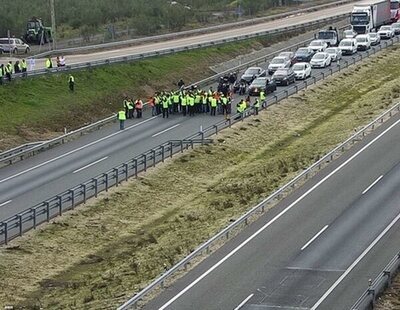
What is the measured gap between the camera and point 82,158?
52312 mm

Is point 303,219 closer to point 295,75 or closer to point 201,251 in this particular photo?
point 201,251

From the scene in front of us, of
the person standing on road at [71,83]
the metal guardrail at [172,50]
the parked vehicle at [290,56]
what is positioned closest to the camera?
the person standing on road at [71,83]

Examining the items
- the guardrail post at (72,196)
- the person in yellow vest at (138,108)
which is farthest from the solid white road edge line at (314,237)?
the person in yellow vest at (138,108)

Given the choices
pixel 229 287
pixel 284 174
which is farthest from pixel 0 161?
pixel 229 287

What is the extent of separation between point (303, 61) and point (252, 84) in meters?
13.6

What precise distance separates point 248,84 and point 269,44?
21.6 meters

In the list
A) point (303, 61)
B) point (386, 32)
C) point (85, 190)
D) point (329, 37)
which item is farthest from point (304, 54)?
point (85, 190)

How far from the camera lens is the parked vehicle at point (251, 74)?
71.7 m

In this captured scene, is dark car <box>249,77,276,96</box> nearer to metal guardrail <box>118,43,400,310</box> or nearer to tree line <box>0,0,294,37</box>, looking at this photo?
metal guardrail <box>118,43,400,310</box>

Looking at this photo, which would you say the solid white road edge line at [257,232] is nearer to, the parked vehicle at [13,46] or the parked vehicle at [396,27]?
the parked vehicle at [13,46]

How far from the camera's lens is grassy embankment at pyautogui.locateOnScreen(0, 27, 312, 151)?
59219 mm

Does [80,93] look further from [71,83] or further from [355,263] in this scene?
[355,263]

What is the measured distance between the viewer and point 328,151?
52.2 m

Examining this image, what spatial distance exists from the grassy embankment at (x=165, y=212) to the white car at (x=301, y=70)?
5.57 metres
